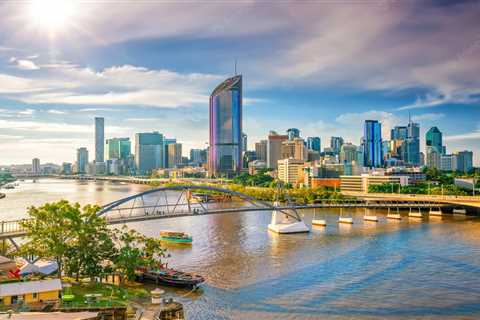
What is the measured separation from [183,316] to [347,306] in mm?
9299

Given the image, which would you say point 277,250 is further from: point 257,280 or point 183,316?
point 183,316

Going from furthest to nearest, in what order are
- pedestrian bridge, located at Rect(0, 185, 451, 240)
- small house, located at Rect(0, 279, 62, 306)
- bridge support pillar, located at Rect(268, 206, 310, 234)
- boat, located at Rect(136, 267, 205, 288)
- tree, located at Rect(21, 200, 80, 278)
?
bridge support pillar, located at Rect(268, 206, 310, 234), pedestrian bridge, located at Rect(0, 185, 451, 240), boat, located at Rect(136, 267, 205, 288), tree, located at Rect(21, 200, 80, 278), small house, located at Rect(0, 279, 62, 306)

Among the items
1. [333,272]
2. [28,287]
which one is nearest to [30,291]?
[28,287]

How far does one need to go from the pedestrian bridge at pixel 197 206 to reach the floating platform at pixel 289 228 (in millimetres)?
1065

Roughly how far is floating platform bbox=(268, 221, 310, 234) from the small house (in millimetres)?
31024

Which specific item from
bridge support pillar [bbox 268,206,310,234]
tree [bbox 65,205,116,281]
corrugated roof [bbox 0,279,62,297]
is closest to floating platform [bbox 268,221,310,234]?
bridge support pillar [bbox 268,206,310,234]

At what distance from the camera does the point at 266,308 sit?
2758 centimetres

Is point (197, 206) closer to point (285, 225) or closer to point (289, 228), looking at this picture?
point (285, 225)

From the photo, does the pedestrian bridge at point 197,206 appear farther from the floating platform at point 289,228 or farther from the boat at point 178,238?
the boat at point 178,238

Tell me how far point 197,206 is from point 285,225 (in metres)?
32.5

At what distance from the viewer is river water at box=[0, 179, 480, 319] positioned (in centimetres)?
2744

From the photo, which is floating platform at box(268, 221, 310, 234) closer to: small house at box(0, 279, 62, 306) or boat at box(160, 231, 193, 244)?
boat at box(160, 231, 193, 244)

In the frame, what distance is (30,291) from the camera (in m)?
25.7

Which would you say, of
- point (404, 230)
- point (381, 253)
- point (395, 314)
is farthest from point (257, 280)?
point (404, 230)
